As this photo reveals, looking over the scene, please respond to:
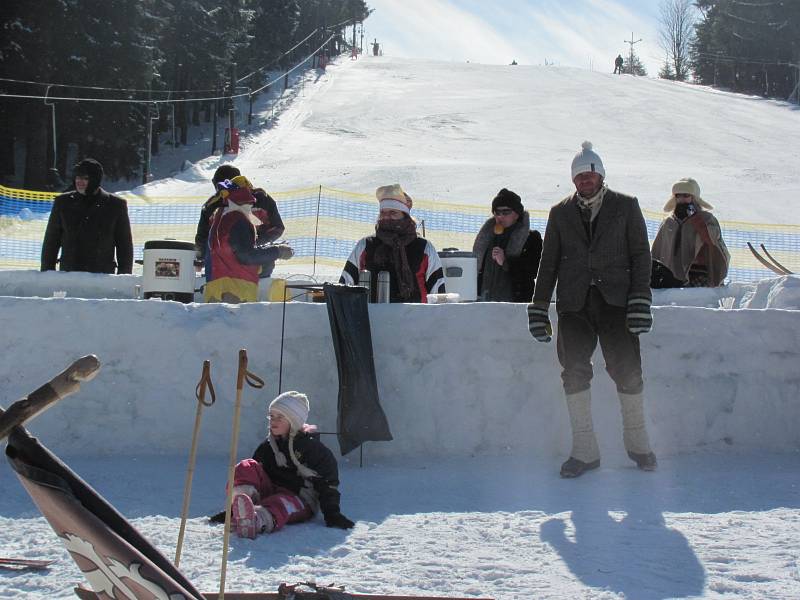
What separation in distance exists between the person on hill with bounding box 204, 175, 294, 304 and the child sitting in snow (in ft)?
6.15

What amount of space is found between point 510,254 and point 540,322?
2.22 metres

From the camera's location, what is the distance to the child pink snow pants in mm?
4750

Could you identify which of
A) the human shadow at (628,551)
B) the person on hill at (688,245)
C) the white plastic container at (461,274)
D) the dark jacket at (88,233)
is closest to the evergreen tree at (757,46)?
the person on hill at (688,245)

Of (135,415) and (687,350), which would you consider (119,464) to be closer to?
(135,415)

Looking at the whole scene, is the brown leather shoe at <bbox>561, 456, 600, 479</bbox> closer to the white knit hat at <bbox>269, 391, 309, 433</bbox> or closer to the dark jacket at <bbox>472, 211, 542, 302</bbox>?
the white knit hat at <bbox>269, 391, 309, 433</bbox>

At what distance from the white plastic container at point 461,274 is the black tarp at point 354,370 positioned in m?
2.36

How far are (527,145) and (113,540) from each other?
33989 millimetres

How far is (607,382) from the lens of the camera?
20.7ft

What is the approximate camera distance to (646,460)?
230 inches

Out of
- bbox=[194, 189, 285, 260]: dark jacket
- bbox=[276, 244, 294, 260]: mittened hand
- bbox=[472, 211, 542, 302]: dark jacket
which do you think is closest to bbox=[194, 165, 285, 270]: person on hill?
bbox=[194, 189, 285, 260]: dark jacket

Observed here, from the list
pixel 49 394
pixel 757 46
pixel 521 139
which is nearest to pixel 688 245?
pixel 49 394

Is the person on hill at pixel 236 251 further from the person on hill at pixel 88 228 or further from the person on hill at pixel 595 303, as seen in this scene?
the person on hill at pixel 595 303

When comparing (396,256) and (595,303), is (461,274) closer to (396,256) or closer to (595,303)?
(396,256)

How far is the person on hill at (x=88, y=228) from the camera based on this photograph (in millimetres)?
8219
